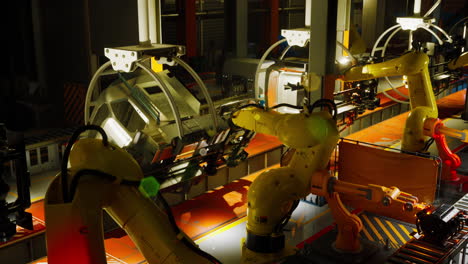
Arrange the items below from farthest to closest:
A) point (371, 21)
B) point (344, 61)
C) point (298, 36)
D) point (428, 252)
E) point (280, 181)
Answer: point (371, 21) → point (344, 61) → point (298, 36) → point (280, 181) → point (428, 252)

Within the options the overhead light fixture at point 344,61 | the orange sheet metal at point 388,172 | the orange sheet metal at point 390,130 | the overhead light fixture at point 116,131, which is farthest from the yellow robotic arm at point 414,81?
the overhead light fixture at point 116,131

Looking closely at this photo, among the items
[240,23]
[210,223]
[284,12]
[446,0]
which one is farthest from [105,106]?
[446,0]

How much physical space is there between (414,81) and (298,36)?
2487 mm

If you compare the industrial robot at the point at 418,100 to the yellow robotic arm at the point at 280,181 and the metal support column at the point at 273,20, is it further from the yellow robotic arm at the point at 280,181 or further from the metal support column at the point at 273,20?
the metal support column at the point at 273,20

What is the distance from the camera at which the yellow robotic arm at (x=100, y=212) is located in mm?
3291

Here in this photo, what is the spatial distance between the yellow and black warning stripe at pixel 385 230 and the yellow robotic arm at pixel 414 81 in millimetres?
1977

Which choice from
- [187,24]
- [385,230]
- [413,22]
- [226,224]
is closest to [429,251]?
[385,230]

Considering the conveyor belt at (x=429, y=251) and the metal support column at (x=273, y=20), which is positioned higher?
the metal support column at (x=273, y=20)

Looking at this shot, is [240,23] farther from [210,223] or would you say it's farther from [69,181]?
[69,181]

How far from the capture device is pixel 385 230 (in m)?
8.05

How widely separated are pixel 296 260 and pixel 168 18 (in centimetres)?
1362

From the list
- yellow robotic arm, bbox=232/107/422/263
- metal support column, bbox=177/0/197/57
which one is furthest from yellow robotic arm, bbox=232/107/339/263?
metal support column, bbox=177/0/197/57

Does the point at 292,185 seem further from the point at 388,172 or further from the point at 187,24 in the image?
the point at 187,24

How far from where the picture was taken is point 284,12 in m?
25.2
